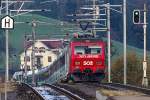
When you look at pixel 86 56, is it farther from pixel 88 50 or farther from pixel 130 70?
pixel 130 70

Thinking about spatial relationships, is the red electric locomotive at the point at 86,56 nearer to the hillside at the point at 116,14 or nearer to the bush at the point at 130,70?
the bush at the point at 130,70

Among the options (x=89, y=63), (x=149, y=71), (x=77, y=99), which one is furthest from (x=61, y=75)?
(x=77, y=99)

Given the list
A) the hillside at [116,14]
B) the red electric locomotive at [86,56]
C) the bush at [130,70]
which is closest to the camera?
the red electric locomotive at [86,56]

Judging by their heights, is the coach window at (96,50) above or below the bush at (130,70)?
above

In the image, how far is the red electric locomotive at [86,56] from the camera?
5212cm

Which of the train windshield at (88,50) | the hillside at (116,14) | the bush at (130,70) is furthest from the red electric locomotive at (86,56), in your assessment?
the hillside at (116,14)

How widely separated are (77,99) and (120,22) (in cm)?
9199

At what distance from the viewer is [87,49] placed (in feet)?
172

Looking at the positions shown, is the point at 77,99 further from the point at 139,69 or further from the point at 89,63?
the point at 139,69

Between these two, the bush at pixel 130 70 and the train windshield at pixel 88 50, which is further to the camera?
the bush at pixel 130 70

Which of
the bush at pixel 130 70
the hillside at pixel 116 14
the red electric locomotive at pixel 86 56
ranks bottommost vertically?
the bush at pixel 130 70

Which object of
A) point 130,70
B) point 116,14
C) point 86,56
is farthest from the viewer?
point 116,14

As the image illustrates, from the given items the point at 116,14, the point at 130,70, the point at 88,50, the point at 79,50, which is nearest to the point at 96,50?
the point at 88,50

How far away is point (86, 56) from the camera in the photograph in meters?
52.3
